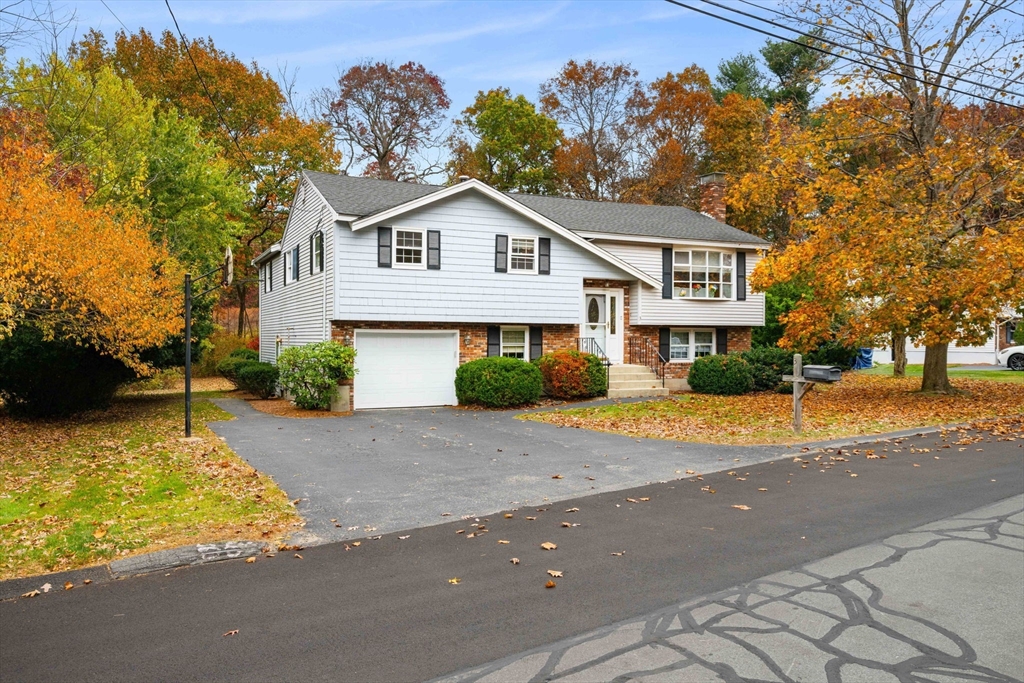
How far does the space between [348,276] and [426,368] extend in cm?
351

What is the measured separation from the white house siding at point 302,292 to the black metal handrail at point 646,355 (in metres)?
10.1

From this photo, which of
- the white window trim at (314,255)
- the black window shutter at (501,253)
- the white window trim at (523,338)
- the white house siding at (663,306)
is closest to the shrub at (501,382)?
the white window trim at (523,338)

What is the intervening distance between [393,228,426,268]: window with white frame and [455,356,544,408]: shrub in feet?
10.5

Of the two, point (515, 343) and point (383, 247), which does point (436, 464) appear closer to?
point (383, 247)

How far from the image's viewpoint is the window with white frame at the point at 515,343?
2122cm

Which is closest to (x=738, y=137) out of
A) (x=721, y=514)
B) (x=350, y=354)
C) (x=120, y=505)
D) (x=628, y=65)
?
(x=628, y=65)

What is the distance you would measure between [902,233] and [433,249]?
38.5 ft

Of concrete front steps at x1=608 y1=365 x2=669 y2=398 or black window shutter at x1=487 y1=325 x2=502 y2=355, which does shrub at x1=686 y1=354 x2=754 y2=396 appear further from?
black window shutter at x1=487 y1=325 x2=502 y2=355

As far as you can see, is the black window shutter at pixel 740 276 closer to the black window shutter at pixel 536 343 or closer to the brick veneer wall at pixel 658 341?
the brick veneer wall at pixel 658 341

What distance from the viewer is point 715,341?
2481 centimetres

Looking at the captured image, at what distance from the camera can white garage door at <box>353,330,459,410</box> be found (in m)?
19.2

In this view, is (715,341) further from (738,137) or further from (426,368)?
(738,137)

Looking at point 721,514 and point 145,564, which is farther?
point 721,514

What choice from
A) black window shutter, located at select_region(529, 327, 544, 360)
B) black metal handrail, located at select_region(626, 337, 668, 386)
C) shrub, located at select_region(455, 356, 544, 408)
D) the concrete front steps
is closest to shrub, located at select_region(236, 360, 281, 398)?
shrub, located at select_region(455, 356, 544, 408)
